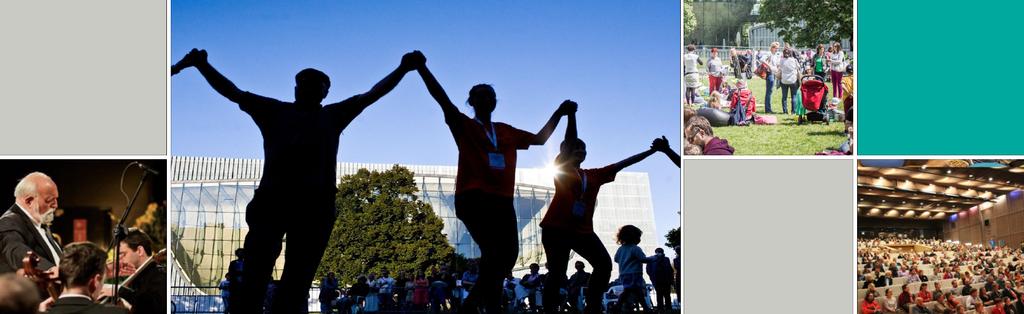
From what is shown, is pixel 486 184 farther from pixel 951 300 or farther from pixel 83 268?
pixel 951 300

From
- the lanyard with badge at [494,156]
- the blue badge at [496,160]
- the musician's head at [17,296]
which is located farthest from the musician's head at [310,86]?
the musician's head at [17,296]

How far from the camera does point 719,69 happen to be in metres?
7.98

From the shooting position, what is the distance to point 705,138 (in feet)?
26.2

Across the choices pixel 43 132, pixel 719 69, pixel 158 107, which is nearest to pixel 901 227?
pixel 719 69

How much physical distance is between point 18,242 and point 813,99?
5500mm

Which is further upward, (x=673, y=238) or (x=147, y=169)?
(x=147, y=169)

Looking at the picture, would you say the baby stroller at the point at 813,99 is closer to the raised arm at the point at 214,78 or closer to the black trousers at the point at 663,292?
the black trousers at the point at 663,292

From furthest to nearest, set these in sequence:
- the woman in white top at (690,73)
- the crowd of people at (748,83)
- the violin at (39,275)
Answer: the woman in white top at (690,73) < the crowd of people at (748,83) < the violin at (39,275)

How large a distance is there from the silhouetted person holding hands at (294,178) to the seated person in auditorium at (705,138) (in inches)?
90.1

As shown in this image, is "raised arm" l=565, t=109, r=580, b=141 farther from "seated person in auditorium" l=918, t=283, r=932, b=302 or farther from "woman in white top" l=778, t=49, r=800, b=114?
"seated person in auditorium" l=918, t=283, r=932, b=302

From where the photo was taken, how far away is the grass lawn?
792 cm

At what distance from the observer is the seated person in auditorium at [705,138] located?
7973mm

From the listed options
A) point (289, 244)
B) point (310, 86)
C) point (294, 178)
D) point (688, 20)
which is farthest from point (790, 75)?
point (289, 244)

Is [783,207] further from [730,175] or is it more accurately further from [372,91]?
[372,91]
